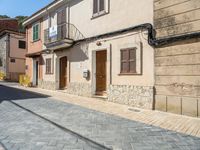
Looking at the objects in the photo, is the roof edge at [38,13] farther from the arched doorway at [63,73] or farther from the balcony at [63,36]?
the arched doorway at [63,73]

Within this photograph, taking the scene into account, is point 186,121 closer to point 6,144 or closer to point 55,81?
point 6,144

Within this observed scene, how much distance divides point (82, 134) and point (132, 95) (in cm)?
461

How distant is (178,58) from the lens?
314 inches

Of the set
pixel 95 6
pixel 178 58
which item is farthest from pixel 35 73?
pixel 178 58

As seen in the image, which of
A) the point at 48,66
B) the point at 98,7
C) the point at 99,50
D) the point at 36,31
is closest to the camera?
the point at 98,7

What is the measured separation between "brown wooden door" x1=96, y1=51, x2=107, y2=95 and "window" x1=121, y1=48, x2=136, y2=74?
84.0 inches

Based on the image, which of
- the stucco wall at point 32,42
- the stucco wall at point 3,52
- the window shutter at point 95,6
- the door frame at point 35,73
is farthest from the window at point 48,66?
the stucco wall at point 3,52

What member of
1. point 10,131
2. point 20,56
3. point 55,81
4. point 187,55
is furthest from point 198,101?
point 20,56

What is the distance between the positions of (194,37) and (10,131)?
614cm

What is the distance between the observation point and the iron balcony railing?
44.7 ft

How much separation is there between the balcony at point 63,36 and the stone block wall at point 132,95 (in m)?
4.23

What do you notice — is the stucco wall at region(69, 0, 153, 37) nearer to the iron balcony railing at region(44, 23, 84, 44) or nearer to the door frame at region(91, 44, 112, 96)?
the iron balcony railing at region(44, 23, 84, 44)

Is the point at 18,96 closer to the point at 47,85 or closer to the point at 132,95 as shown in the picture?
the point at 47,85

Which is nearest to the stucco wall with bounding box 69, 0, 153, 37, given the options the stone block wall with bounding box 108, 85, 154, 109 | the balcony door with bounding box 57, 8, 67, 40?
the balcony door with bounding box 57, 8, 67, 40
